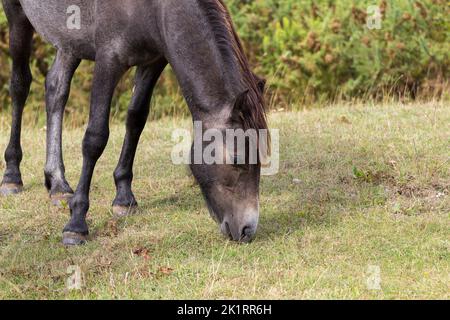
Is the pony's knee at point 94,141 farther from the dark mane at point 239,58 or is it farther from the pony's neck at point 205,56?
the dark mane at point 239,58

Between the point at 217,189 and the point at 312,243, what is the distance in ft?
2.78

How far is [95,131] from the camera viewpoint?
660 cm

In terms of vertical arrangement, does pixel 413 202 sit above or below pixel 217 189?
below

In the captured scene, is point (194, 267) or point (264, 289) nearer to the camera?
point (264, 289)

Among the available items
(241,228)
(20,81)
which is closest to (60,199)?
(20,81)

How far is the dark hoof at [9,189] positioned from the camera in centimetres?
814

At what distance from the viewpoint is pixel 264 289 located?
5.34m

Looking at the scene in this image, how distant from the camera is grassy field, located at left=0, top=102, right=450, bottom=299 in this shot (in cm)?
547

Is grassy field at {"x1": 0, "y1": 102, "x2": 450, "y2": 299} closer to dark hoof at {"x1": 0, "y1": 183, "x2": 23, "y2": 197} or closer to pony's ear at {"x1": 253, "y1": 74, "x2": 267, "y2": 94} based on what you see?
dark hoof at {"x1": 0, "y1": 183, "x2": 23, "y2": 197}

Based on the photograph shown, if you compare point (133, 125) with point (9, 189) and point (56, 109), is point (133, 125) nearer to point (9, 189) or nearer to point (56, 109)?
point (56, 109)

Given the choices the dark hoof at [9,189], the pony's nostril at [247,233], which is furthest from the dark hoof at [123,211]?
the pony's nostril at [247,233]

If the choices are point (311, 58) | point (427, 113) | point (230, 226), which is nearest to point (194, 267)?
point (230, 226)
